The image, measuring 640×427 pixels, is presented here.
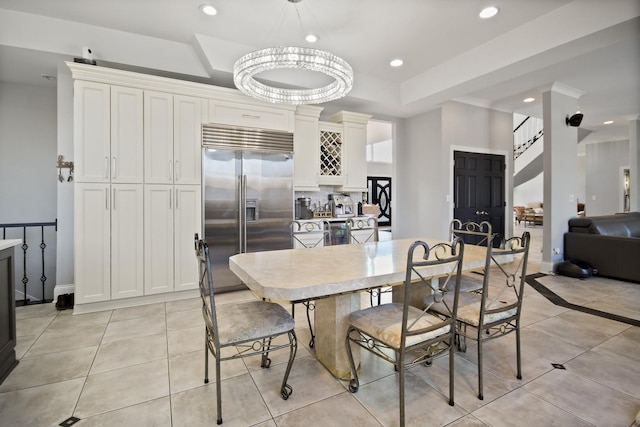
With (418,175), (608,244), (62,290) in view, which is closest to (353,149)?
(418,175)

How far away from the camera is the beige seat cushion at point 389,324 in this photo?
1.67 meters

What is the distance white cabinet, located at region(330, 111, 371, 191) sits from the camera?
4.92 metres

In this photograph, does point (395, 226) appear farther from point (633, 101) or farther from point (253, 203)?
point (633, 101)

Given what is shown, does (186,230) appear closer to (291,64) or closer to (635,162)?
(291,64)

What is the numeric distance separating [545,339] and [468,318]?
4.26 feet

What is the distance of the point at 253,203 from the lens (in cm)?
399

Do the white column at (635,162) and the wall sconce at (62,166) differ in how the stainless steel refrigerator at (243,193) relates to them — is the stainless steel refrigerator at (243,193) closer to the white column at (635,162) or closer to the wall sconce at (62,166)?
the wall sconce at (62,166)

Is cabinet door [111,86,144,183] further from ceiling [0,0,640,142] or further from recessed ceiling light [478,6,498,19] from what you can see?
recessed ceiling light [478,6,498,19]

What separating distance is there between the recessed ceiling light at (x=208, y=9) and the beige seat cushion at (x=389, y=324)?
3.09 meters

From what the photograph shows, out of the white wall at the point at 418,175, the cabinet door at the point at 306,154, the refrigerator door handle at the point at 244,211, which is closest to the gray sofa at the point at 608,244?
the white wall at the point at 418,175

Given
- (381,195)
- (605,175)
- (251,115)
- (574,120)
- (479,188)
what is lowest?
(479,188)

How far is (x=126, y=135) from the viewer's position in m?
3.37

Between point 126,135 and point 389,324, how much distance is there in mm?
3347

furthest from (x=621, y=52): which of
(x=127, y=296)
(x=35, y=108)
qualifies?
(x=35, y=108)
